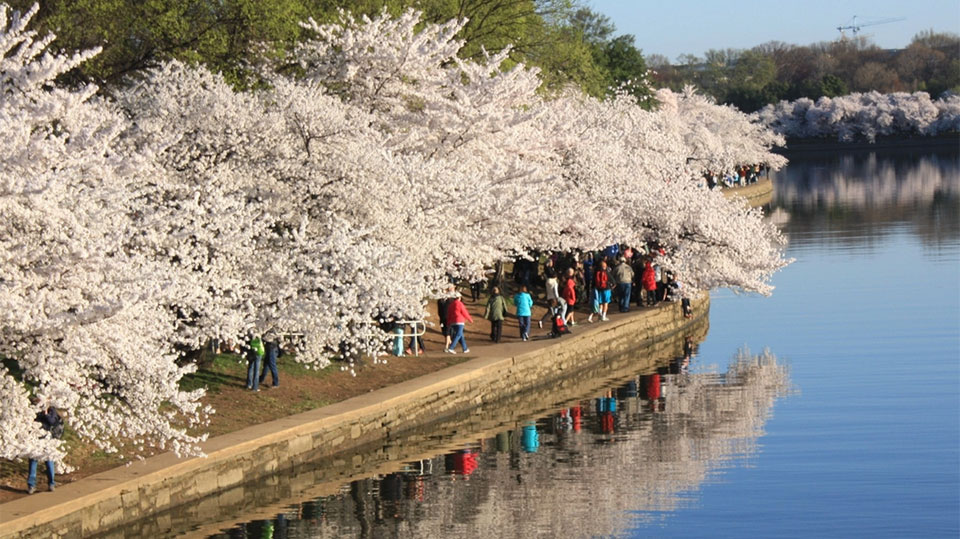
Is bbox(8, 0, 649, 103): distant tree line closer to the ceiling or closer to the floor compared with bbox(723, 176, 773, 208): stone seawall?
closer to the ceiling

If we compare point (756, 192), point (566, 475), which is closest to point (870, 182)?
point (756, 192)

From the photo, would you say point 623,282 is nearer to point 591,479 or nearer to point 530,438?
point 530,438

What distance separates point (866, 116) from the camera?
156250 mm

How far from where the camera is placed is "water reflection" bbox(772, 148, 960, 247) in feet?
227

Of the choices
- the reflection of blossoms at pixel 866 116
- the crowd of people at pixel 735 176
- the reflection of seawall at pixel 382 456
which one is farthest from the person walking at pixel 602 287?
the reflection of blossoms at pixel 866 116

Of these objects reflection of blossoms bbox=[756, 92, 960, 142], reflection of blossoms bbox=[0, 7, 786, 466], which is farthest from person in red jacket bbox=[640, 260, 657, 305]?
reflection of blossoms bbox=[756, 92, 960, 142]

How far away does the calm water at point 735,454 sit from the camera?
19812 mm

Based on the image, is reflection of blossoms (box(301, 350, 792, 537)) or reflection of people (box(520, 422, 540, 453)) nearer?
reflection of blossoms (box(301, 350, 792, 537))

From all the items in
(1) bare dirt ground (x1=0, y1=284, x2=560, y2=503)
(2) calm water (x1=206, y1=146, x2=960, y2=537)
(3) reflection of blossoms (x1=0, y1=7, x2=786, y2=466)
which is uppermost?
(3) reflection of blossoms (x1=0, y1=7, x2=786, y2=466)

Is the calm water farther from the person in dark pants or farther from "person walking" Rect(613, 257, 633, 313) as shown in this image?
the person in dark pants

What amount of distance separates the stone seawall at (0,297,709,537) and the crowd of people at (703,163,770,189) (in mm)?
52844

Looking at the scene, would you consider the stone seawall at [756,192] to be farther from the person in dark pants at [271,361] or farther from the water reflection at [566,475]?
the person in dark pants at [271,361]

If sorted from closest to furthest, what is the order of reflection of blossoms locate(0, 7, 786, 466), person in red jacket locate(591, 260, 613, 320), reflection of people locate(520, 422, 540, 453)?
1. reflection of blossoms locate(0, 7, 786, 466)
2. reflection of people locate(520, 422, 540, 453)
3. person in red jacket locate(591, 260, 613, 320)

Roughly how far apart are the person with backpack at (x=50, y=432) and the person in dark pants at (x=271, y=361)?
612cm
